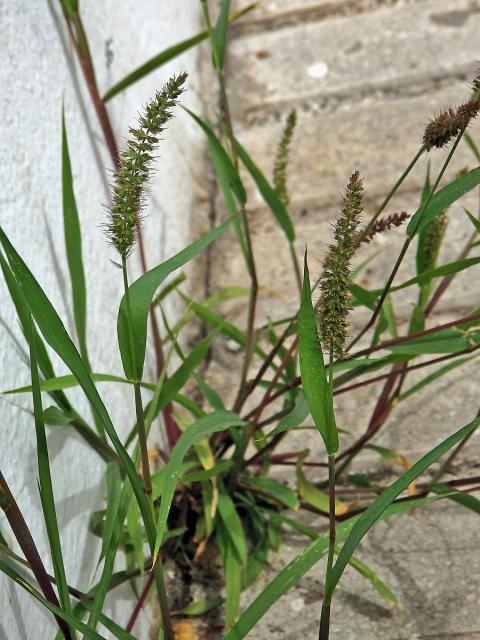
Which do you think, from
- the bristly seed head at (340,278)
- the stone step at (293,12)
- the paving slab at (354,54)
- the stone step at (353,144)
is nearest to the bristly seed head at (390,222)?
the bristly seed head at (340,278)

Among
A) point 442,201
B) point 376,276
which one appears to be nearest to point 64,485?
point 442,201

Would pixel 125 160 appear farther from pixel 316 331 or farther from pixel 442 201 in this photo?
pixel 442 201

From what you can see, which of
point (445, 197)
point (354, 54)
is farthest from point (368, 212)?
point (445, 197)

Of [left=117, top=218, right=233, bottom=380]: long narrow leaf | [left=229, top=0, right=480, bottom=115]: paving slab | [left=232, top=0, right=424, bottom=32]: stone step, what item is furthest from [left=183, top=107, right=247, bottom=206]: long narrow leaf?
[left=232, top=0, right=424, bottom=32]: stone step

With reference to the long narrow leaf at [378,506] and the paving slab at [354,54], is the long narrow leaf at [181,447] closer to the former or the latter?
the long narrow leaf at [378,506]

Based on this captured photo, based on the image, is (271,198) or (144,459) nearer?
(144,459)

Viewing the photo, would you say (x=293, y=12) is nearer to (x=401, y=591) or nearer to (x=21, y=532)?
(x=401, y=591)

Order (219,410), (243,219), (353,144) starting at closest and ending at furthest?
(219,410), (243,219), (353,144)
